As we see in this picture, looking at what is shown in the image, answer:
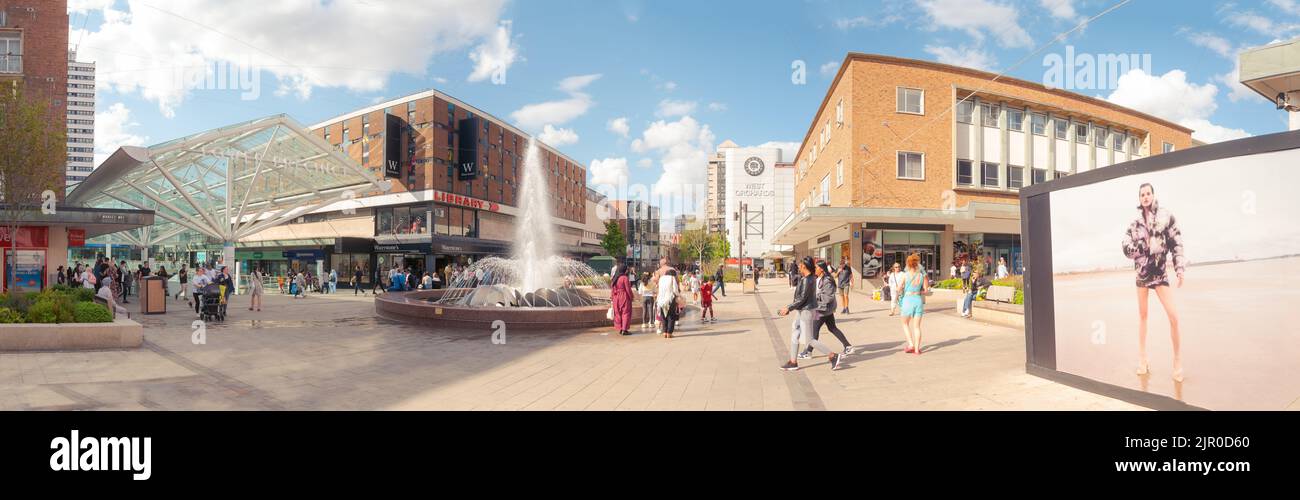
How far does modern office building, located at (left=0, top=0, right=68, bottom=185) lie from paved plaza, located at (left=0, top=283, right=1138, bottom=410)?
22.6 m

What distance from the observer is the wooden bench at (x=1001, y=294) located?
45.8 feet

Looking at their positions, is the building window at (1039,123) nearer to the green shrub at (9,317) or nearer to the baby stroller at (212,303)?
the baby stroller at (212,303)

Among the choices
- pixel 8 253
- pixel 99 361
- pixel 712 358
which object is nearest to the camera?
pixel 99 361

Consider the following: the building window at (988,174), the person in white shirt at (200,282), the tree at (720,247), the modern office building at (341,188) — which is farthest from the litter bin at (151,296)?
the tree at (720,247)

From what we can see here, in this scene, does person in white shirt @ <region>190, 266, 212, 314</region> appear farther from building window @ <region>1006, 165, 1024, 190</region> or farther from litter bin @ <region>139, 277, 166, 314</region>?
building window @ <region>1006, 165, 1024, 190</region>

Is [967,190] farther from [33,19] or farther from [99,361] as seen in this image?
[33,19]

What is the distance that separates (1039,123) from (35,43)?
1985 inches

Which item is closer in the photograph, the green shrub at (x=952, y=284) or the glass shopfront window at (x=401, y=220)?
the green shrub at (x=952, y=284)

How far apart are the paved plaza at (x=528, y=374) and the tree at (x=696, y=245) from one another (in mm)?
73725

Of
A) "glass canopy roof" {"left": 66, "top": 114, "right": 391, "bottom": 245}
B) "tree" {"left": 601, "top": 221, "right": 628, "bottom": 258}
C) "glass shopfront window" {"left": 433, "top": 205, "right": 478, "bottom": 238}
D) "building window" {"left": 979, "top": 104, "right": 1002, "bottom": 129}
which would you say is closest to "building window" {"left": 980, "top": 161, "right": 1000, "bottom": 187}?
"building window" {"left": 979, "top": 104, "right": 1002, "bottom": 129}

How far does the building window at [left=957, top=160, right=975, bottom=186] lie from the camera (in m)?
29.6

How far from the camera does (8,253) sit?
2206 centimetres

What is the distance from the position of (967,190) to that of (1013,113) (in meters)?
5.90
